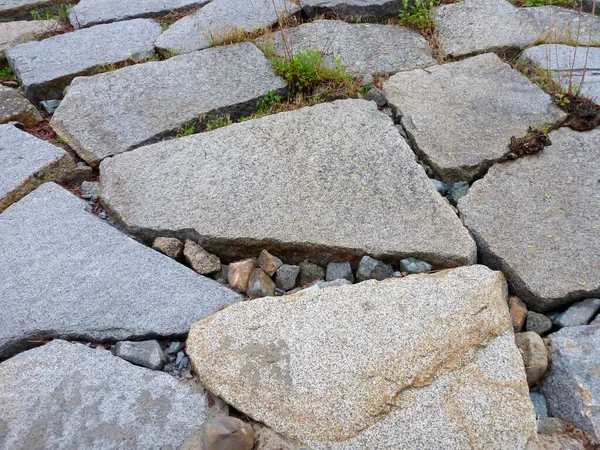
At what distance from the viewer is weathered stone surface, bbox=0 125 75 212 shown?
199 centimetres

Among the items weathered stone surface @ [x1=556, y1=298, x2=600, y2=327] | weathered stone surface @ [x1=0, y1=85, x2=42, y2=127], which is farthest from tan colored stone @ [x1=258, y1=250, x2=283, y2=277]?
weathered stone surface @ [x1=0, y1=85, x2=42, y2=127]

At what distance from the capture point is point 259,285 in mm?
1700

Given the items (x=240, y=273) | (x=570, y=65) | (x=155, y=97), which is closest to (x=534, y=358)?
(x=240, y=273)

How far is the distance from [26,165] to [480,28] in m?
2.28

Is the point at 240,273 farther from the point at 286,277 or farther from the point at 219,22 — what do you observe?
the point at 219,22

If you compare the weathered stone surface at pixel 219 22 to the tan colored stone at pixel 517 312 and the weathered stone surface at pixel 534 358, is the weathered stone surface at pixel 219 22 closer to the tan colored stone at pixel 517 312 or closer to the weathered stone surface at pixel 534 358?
the tan colored stone at pixel 517 312

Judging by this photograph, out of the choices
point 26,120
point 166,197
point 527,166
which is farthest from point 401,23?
point 26,120

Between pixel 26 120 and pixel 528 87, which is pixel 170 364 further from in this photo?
pixel 528 87

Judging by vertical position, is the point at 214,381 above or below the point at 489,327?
above

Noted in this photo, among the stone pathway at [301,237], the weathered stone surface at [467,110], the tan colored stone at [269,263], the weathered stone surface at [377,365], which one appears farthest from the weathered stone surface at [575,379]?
the tan colored stone at [269,263]

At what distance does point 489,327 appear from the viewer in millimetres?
1494

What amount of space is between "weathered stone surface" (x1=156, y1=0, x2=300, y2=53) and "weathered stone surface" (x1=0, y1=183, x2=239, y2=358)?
1.26 meters

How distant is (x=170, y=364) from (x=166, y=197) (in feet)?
2.10

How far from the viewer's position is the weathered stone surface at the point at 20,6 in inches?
126
